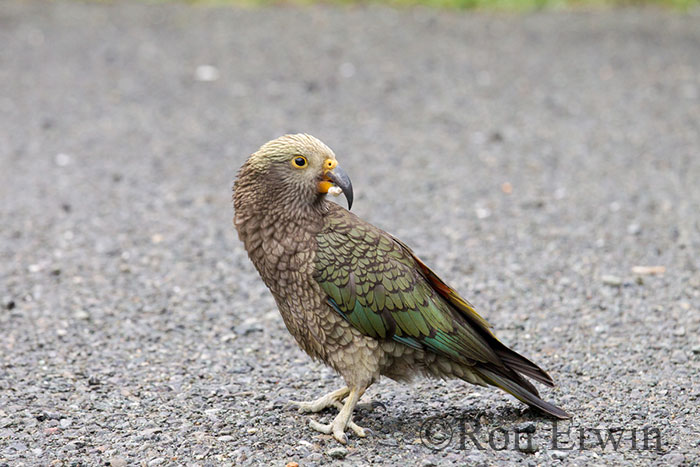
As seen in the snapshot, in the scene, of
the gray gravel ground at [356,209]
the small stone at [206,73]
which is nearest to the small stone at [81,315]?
the gray gravel ground at [356,209]

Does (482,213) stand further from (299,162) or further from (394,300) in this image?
(299,162)

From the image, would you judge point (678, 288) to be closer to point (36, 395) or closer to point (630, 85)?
point (36, 395)

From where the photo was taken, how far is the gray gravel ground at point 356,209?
4219mm

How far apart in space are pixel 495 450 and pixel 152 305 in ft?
9.08

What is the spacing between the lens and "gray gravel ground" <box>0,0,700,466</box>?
4219 millimetres

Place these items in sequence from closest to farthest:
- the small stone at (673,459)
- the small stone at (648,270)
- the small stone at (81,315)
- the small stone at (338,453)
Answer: the small stone at (673,459)
the small stone at (338,453)
the small stone at (81,315)
the small stone at (648,270)

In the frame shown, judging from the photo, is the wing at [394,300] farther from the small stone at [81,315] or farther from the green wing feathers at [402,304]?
the small stone at [81,315]

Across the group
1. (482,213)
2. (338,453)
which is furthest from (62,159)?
(338,453)

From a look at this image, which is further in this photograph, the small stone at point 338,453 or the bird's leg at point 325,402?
the bird's leg at point 325,402

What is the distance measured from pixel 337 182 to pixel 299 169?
0.19 m

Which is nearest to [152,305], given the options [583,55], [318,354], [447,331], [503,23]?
[318,354]

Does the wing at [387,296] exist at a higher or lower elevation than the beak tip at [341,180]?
lower

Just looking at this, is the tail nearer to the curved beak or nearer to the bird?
the bird

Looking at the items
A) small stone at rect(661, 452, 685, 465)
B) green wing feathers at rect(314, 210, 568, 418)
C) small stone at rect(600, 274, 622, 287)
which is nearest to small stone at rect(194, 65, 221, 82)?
small stone at rect(600, 274, 622, 287)
